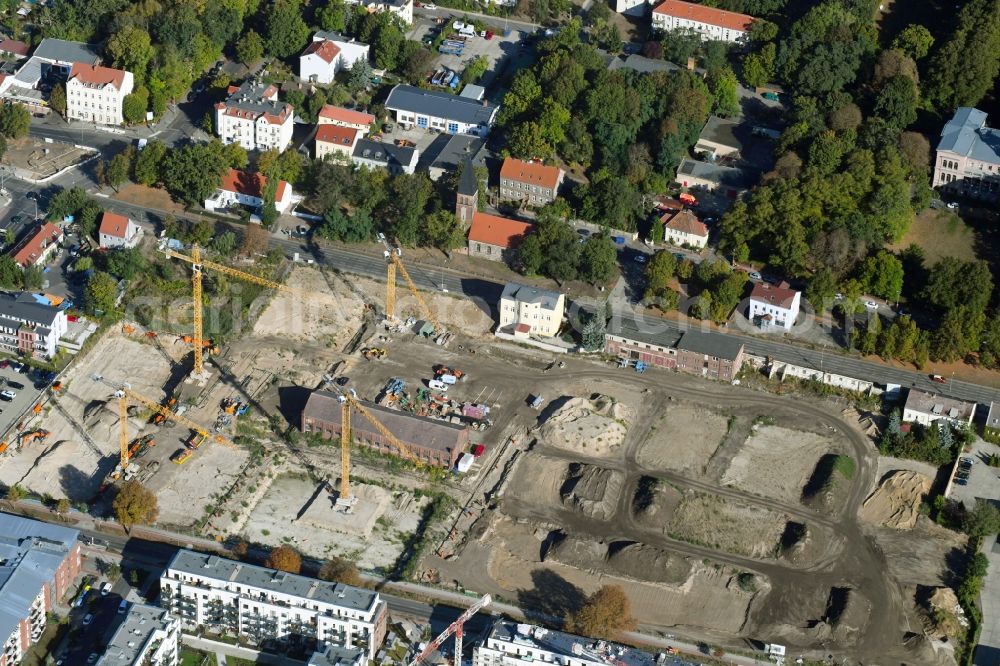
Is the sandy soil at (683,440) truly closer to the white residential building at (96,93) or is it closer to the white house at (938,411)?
the white house at (938,411)

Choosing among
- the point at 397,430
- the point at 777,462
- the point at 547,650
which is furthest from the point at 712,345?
the point at 547,650

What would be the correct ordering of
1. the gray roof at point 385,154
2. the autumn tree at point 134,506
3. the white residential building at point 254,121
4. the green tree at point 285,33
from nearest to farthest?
1. the autumn tree at point 134,506
2. the gray roof at point 385,154
3. the white residential building at point 254,121
4. the green tree at point 285,33

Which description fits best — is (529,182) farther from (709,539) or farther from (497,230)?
(709,539)

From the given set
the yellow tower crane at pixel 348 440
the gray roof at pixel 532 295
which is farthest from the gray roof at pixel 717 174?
the yellow tower crane at pixel 348 440

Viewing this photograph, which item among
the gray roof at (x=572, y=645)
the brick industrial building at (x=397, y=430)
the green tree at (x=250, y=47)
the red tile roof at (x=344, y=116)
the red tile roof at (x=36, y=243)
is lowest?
the gray roof at (x=572, y=645)

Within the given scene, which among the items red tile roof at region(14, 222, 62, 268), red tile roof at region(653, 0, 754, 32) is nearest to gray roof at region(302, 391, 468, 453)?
red tile roof at region(14, 222, 62, 268)

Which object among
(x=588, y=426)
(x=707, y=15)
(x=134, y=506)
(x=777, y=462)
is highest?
(x=707, y=15)
